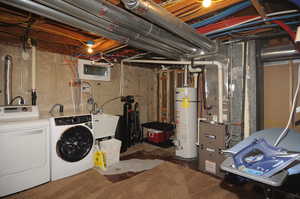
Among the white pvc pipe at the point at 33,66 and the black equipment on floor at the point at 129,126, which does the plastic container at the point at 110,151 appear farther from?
the white pvc pipe at the point at 33,66

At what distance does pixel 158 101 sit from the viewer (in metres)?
4.88

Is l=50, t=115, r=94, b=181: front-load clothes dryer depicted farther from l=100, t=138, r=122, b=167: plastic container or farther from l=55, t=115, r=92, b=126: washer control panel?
l=100, t=138, r=122, b=167: plastic container

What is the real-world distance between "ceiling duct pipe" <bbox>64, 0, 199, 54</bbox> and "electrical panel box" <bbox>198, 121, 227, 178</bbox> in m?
1.42

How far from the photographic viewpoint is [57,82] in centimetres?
311

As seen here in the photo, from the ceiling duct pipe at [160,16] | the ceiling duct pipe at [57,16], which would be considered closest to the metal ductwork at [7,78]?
the ceiling duct pipe at [57,16]

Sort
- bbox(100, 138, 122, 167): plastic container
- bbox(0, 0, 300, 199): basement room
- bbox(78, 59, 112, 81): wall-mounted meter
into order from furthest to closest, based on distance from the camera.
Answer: bbox(78, 59, 112, 81): wall-mounted meter, bbox(100, 138, 122, 167): plastic container, bbox(0, 0, 300, 199): basement room

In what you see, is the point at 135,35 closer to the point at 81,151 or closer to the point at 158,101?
the point at 81,151

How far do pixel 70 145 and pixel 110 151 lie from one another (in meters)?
0.70

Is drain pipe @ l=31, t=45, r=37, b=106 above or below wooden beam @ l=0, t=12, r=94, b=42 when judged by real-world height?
below

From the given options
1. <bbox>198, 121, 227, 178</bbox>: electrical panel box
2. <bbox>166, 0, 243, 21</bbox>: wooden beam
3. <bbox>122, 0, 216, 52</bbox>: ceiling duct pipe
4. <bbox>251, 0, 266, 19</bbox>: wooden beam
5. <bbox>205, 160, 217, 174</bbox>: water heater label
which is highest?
<bbox>166, 0, 243, 21</bbox>: wooden beam

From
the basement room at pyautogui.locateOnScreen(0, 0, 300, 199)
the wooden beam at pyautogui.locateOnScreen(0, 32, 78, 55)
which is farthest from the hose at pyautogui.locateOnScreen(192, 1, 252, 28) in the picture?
the wooden beam at pyautogui.locateOnScreen(0, 32, 78, 55)

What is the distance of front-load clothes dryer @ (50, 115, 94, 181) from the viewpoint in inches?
92.8

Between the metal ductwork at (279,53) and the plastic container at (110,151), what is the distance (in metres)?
2.89

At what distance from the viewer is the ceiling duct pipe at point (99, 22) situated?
1.28 meters
